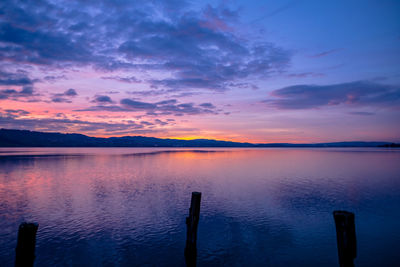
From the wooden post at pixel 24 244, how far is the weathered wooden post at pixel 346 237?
35.1 ft

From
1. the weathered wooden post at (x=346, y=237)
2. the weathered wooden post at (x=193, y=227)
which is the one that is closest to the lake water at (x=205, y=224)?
the weathered wooden post at (x=193, y=227)

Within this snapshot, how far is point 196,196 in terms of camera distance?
12461mm

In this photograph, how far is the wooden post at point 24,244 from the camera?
8.43 m

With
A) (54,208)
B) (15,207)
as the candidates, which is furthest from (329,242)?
(15,207)

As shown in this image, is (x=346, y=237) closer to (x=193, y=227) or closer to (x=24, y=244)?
(x=193, y=227)

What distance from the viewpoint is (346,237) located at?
897 cm

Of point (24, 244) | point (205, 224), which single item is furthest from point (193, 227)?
point (24, 244)

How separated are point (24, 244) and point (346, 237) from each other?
37.0ft

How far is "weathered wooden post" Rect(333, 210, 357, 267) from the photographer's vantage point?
8830 mm

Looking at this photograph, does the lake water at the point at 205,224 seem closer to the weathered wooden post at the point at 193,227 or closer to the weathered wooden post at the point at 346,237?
the weathered wooden post at the point at 193,227

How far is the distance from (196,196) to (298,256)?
6.65m

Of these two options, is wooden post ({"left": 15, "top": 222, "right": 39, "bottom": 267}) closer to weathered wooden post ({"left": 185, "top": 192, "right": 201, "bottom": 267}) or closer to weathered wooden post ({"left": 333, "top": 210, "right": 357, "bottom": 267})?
weathered wooden post ({"left": 185, "top": 192, "right": 201, "bottom": 267})

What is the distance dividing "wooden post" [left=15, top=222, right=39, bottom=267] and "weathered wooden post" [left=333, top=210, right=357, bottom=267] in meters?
10.7

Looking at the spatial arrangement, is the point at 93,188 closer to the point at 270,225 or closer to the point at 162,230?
the point at 162,230
